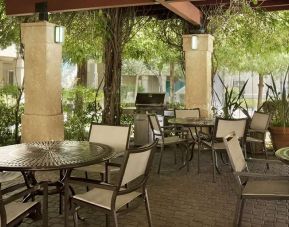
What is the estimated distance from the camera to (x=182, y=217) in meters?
3.56

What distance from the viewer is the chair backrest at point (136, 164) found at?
2.54 meters

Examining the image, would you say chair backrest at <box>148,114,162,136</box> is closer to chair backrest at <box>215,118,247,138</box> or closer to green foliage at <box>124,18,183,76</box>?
chair backrest at <box>215,118,247,138</box>

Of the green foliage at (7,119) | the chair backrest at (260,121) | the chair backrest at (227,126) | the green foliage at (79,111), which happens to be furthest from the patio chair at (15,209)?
the green foliage at (79,111)

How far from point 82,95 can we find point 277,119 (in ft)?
12.8

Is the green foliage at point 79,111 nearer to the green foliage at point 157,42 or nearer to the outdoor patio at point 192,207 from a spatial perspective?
the green foliage at point 157,42

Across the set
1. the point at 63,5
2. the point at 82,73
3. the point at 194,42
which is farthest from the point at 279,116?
the point at 82,73

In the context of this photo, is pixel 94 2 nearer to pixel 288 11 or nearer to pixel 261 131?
pixel 261 131

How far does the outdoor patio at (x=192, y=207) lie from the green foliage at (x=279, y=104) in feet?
6.34

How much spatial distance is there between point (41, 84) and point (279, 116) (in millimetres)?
3956

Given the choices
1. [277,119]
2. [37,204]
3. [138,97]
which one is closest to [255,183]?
[37,204]

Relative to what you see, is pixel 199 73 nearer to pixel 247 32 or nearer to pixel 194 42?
pixel 194 42

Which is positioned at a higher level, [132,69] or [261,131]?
[132,69]

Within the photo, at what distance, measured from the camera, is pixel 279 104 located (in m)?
6.47

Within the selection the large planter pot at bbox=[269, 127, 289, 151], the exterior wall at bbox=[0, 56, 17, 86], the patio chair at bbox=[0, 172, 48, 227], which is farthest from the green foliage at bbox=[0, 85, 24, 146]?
the exterior wall at bbox=[0, 56, 17, 86]
